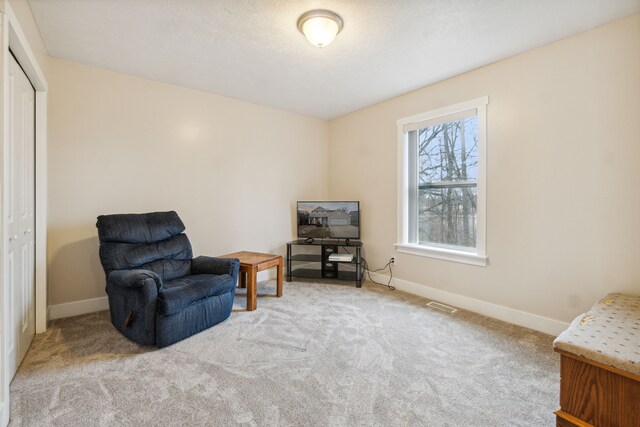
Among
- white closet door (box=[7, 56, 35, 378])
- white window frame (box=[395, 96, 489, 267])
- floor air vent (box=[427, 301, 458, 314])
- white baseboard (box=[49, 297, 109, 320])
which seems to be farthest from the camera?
floor air vent (box=[427, 301, 458, 314])

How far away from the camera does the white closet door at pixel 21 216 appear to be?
190 centimetres

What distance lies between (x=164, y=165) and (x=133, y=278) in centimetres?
155

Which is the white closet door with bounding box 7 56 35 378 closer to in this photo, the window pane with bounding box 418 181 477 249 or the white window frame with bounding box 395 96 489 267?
the white window frame with bounding box 395 96 489 267

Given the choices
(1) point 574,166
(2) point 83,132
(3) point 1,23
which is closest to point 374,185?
(1) point 574,166

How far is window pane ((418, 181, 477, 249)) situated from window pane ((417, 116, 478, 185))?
0.16m

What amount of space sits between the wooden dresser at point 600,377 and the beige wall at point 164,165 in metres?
3.44

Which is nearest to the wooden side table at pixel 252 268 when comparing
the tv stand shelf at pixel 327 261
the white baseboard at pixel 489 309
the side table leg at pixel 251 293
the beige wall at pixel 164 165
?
the side table leg at pixel 251 293

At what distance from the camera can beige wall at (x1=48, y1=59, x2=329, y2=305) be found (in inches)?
112

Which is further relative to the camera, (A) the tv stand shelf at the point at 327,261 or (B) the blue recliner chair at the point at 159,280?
(A) the tv stand shelf at the point at 327,261

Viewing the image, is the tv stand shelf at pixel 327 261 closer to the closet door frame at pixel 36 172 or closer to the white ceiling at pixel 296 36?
the white ceiling at pixel 296 36

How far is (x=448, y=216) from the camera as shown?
3.43 meters

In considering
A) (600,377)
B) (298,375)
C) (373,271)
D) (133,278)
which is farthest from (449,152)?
(133,278)

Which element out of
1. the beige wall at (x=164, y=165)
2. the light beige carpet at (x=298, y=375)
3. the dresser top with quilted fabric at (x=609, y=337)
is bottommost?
the light beige carpet at (x=298, y=375)

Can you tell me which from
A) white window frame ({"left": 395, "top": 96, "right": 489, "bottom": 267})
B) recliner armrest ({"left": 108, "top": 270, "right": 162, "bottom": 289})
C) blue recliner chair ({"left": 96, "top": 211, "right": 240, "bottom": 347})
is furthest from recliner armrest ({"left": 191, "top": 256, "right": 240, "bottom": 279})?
white window frame ({"left": 395, "top": 96, "right": 489, "bottom": 267})
